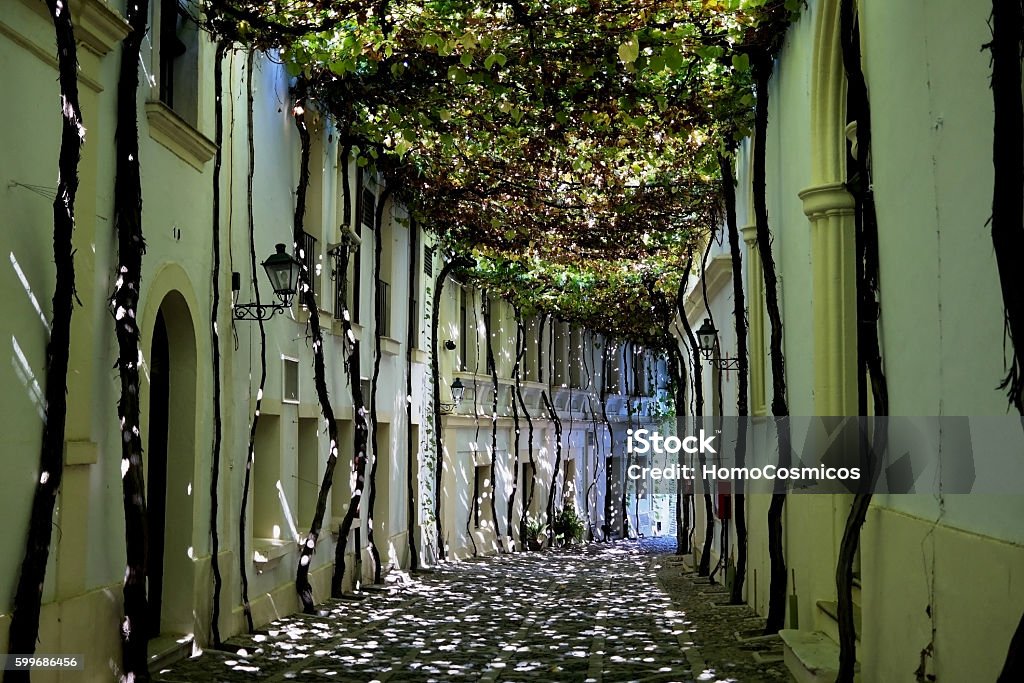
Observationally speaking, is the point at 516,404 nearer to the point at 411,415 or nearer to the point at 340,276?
the point at 411,415

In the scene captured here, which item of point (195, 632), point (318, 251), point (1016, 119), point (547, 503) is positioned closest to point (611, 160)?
point (318, 251)

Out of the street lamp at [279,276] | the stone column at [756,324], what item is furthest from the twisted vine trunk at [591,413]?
the street lamp at [279,276]

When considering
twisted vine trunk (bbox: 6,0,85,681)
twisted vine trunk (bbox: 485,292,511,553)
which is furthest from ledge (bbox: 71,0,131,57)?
twisted vine trunk (bbox: 485,292,511,553)

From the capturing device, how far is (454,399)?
23.1 m

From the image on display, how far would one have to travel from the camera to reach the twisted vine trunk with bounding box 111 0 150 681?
26.6 feet

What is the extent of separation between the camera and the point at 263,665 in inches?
382

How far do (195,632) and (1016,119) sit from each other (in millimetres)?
8133

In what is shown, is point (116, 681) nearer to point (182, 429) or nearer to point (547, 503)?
point (182, 429)

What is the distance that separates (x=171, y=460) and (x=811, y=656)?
5.75 meters

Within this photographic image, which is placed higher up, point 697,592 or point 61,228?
point 61,228

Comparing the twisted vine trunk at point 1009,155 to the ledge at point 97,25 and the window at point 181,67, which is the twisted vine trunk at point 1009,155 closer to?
the ledge at point 97,25

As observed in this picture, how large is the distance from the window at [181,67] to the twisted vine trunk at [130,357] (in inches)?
75.9

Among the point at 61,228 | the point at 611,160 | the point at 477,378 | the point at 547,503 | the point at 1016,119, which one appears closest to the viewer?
the point at 1016,119

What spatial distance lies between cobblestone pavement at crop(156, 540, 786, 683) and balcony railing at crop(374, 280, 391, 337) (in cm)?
414
